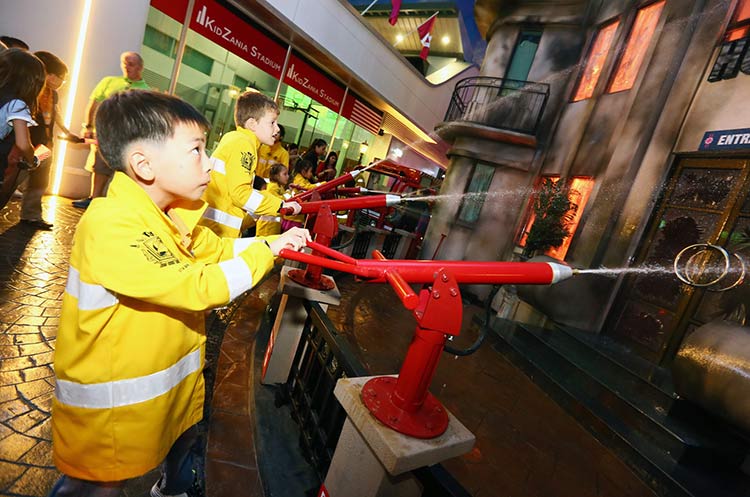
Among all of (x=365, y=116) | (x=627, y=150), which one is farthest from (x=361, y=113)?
(x=627, y=150)

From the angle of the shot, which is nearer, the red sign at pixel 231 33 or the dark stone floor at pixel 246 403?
the dark stone floor at pixel 246 403

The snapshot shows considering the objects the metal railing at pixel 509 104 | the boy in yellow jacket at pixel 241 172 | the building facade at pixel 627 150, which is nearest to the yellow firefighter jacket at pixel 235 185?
the boy in yellow jacket at pixel 241 172

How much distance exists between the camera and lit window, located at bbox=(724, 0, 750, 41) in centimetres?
512

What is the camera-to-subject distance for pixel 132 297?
1.18 metres

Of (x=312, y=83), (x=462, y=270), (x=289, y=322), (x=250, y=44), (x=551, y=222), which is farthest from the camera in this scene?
(x=312, y=83)

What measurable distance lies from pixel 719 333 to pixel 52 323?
19.8 ft

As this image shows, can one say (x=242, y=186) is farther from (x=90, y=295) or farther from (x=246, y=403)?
(x=90, y=295)

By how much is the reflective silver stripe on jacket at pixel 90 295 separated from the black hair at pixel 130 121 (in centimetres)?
44

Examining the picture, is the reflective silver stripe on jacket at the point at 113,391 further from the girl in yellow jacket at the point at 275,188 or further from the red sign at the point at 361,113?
the red sign at the point at 361,113

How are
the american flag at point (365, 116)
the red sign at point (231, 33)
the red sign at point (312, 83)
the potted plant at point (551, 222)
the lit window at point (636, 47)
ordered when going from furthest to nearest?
the american flag at point (365, 116) → the red sign at point (312, 83) → the potted plant at point (551, 222) → the red sign at point (231, 33) → the lit window at point (636, 47)

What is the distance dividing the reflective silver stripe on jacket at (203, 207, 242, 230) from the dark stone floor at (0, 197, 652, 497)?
3.58 feet

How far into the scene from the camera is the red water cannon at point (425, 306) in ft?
3.74

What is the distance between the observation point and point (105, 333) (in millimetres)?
1223

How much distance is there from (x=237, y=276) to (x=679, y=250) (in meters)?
6.79
